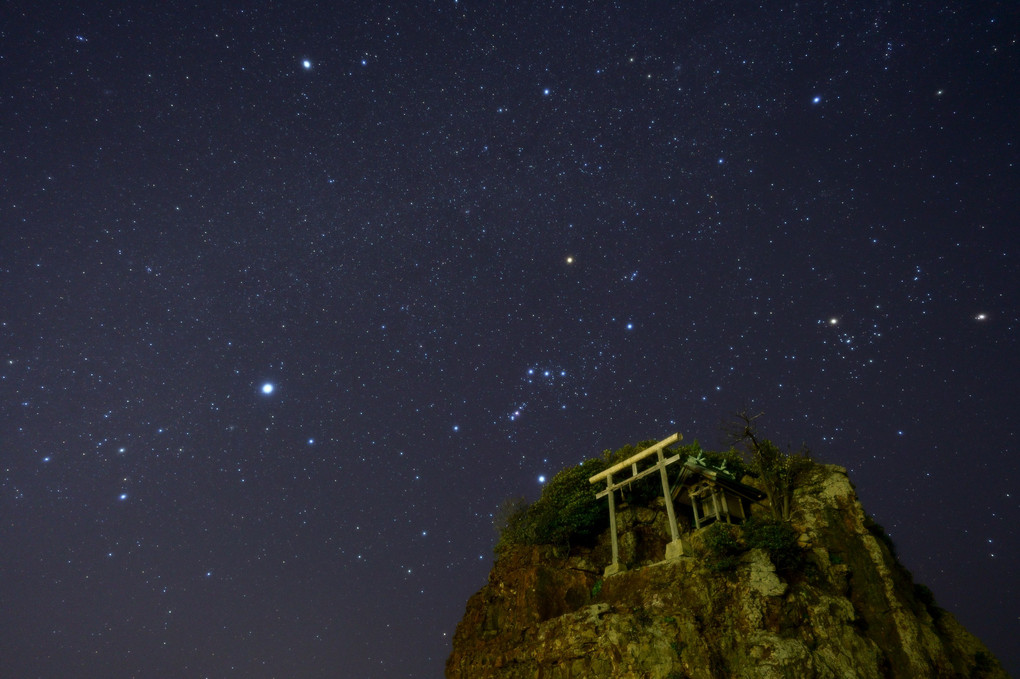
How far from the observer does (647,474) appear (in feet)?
83.0

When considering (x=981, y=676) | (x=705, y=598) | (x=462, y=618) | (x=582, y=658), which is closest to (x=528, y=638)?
(x=582, y=658)

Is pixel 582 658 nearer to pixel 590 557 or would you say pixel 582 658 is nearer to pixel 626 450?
pixel 590 557

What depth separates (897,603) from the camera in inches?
771

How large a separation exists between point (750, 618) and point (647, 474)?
7.60 m

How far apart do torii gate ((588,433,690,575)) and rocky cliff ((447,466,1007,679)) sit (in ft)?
2.15

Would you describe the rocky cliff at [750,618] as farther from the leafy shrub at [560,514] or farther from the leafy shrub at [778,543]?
the leafy shrub at [560,514]

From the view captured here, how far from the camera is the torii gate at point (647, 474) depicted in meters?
22.7

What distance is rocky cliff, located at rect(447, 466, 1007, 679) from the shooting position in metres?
18.2

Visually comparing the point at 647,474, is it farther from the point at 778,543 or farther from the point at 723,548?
the point at 778,543

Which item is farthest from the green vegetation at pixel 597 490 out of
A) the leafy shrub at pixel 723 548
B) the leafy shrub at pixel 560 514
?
the leafy shrub at pixel 723 548

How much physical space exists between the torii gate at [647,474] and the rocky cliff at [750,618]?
25.8 inches

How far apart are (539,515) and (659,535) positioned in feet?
19.3

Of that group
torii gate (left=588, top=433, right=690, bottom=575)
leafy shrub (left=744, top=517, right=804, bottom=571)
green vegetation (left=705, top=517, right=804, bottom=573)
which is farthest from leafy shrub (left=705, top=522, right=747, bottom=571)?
torii gate (left=588, top=433, right=690, bottom=575)

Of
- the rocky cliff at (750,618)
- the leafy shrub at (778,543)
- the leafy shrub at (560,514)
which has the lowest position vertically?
the rocky cliff at (750,618)
